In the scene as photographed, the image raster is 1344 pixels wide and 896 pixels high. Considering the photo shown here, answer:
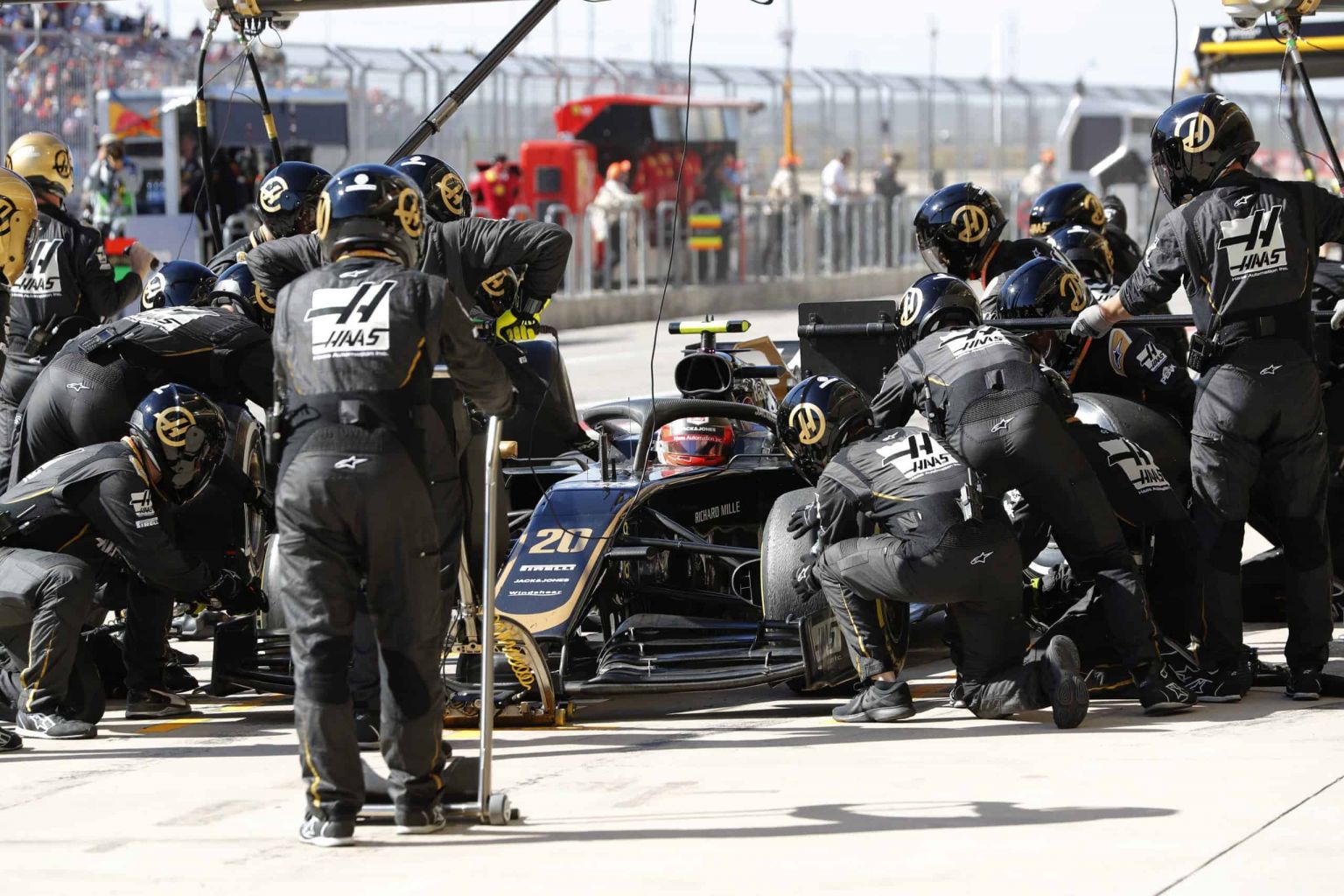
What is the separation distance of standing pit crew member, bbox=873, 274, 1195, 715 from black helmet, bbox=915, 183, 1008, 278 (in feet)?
3.41

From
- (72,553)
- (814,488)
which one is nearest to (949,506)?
(814,488)

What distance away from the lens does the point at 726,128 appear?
31.3 meters

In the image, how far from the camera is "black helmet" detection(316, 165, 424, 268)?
5672mm

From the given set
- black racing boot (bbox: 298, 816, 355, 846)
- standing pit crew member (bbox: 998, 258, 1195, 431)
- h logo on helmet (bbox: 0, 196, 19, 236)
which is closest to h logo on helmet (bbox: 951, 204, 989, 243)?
standing pit crew member (bbox: 998, 258, 1195, 431)

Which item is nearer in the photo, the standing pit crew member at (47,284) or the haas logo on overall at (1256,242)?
the haas logo on overall at (1256,242)

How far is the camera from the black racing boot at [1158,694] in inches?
276

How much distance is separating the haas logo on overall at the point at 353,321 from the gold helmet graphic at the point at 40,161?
13.4ft

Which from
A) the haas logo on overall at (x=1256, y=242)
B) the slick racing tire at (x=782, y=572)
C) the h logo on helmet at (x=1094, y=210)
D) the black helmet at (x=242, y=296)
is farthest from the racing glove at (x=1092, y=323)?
the black helmet at (x=242, y=296)

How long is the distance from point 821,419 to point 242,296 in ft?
8.91

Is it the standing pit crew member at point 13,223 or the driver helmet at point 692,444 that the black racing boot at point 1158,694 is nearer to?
the driver helmet at point 692,444

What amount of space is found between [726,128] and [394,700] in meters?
26.5

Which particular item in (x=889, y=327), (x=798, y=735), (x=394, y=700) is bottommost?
(x=798, y=735)

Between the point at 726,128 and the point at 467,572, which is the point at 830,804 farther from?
the point at 726,128

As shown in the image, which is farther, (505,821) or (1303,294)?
(1303,294)
